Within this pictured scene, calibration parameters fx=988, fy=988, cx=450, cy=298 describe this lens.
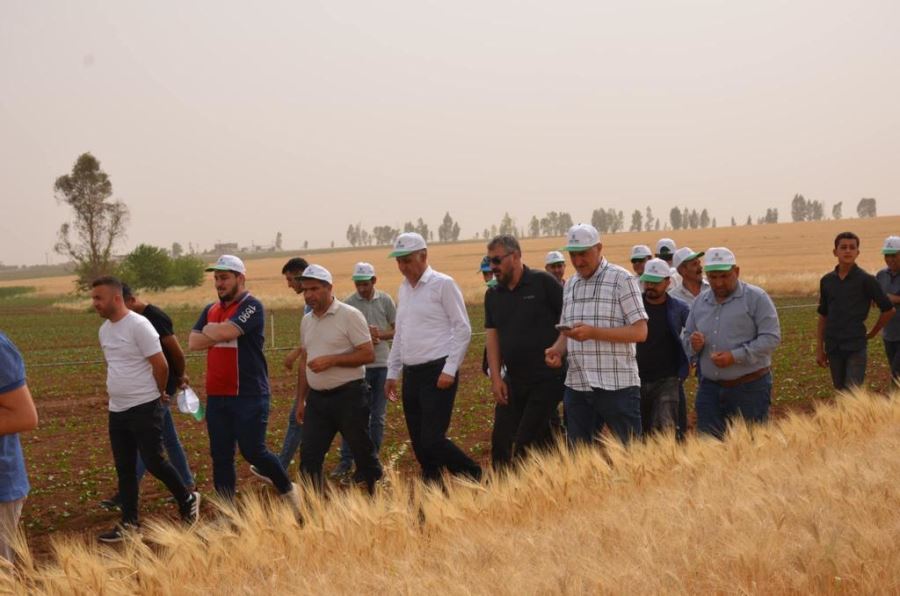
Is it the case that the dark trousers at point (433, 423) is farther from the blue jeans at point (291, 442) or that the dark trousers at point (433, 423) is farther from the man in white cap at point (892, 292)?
the man in white cap at point (892, 292)

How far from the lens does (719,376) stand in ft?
26.1

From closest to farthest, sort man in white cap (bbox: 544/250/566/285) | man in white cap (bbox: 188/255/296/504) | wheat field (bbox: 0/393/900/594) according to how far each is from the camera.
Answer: wheat field (bbox: 0/393/900/594) → man in white cap (bbox: 188/255/296/504) → man in white cap (bbox: 544/250/566/285)

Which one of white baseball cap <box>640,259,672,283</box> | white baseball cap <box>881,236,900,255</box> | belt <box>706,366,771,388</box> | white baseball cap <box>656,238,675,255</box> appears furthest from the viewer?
white baseball cap <box>656,238,675,255</box>

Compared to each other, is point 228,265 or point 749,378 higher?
point 228,265

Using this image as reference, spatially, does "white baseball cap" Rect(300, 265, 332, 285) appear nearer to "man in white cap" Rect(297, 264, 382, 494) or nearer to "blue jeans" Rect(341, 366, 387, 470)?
"man in white cap" Rect(297, 264, 382, 494)

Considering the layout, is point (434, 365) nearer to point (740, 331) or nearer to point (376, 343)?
point (376, 343)

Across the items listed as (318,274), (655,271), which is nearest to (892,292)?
(655,271)

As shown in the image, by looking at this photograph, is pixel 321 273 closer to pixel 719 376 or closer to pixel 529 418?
pixel 529 418

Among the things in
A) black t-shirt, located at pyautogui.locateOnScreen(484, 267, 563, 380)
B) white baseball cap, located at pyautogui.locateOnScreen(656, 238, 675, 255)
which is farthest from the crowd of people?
white baseball cap, located at pyautogui.locateOnScreen(656, 238, 675, 255)

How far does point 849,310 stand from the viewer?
9.80 meters

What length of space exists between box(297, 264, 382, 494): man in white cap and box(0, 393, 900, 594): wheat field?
2.43 meters

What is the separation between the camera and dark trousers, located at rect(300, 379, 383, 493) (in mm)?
7859

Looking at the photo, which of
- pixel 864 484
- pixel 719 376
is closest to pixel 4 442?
pixel 864 484

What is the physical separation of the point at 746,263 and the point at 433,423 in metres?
81.5
